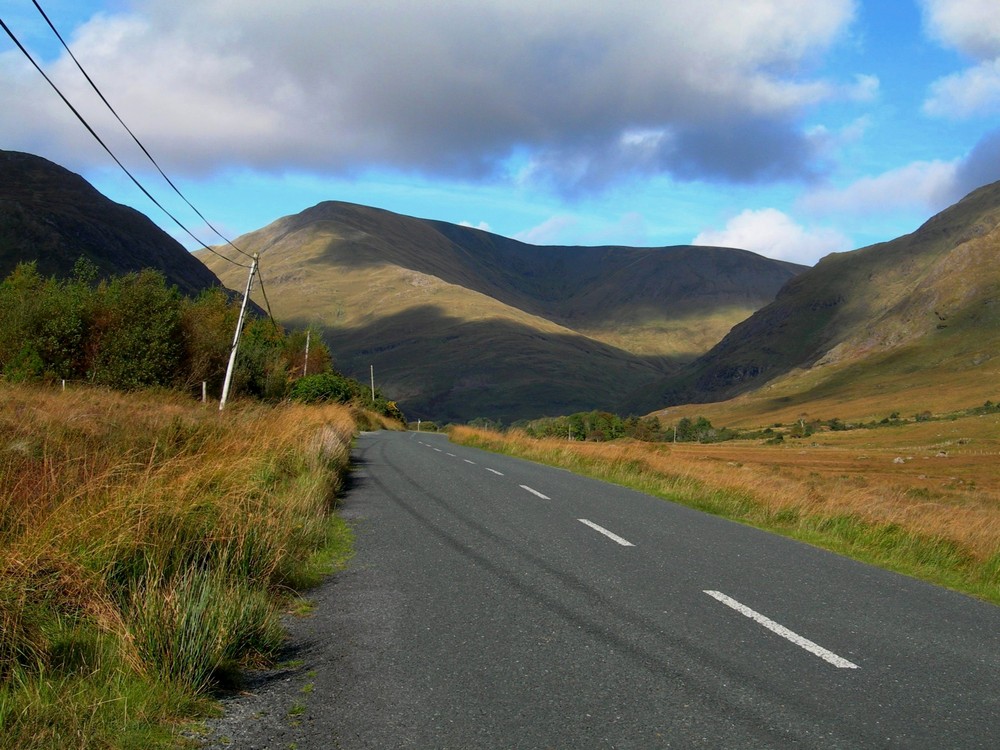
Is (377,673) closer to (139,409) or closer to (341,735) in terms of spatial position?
(341,735)

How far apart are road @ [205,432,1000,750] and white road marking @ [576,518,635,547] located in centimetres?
7

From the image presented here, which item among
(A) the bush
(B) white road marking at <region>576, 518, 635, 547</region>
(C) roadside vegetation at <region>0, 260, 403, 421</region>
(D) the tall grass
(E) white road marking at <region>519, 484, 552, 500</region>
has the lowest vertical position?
(E) white road marking at <region>519, 484, 552, 500</region>

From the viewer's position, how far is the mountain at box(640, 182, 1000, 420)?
110125 millimetres

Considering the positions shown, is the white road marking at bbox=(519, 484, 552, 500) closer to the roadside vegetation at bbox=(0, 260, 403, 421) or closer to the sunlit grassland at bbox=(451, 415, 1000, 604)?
the sunlit grassland at bbox=(451, 415, 1000, 604)

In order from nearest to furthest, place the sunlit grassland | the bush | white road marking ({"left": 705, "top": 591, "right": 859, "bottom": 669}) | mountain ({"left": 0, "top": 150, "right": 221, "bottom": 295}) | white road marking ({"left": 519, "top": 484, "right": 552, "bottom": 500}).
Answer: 1. white road marking ({"left": 705, "top": 591, "right": 859, "bottom": 669})
2. the sunlit grassland
3. white road marking ({"left": 519, "top": 484, "right": 552, "bottom": 500})
4. the bush
5. mountain ({"left": 0, "top": 150, "right": 221, "bottom": 295})

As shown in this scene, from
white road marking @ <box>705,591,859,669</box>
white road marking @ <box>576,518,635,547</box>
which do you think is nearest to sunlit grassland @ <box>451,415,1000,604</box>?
white road marking @ <box>576,518,635,547</box>

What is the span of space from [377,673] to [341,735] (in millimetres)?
931

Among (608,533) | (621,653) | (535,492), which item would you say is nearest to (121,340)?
(535,492)

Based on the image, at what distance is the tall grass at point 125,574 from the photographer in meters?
4.07

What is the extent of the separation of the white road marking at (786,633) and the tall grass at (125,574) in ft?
12.3

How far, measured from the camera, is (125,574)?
5770 millimetres

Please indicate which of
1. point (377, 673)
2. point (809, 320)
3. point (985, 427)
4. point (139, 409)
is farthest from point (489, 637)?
point (809, 320)

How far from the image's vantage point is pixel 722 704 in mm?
4664

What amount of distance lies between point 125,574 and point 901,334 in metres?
153
